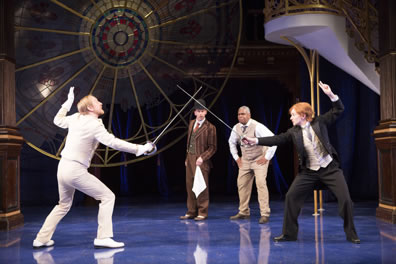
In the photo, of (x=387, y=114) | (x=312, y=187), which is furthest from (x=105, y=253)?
(x=387, y=114)

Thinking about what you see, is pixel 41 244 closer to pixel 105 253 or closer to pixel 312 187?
pixel 105 253

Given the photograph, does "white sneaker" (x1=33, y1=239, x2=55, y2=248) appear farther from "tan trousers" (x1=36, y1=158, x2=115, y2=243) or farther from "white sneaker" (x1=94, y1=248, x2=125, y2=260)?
"white sneaker" (x1=94, y1=248, x2=125, y2=260)

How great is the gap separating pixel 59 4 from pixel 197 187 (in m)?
2.83

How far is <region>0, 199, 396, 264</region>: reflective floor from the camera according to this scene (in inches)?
145

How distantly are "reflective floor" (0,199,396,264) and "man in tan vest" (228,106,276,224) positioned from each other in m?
0.20

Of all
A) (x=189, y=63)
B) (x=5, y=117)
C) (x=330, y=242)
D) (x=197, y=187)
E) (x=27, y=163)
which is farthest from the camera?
(x=27, y=163)

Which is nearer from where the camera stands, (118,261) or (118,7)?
(118,261)

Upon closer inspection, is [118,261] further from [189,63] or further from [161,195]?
[161,195]

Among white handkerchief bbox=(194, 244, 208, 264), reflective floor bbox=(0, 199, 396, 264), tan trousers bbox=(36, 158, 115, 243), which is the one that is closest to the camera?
white handkerchief bbox=(194, 244, 208, 264)

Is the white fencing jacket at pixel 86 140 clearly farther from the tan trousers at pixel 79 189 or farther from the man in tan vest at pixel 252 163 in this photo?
the man in tan vest at pixel 252 163

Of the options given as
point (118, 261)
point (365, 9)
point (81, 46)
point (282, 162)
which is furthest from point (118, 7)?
point (282, 162)

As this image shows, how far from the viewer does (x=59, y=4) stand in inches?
237

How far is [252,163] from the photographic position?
5809mm

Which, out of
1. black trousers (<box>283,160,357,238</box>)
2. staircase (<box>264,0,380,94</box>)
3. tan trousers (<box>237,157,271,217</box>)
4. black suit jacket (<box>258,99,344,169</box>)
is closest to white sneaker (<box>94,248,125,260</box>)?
black trousers (<box>283,160,357,238</box>)
